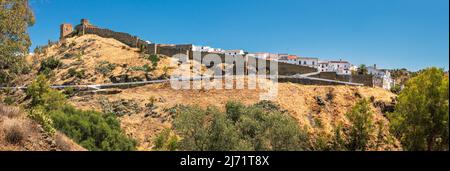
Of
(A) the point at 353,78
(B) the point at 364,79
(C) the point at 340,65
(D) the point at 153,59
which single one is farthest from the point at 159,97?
(C) the point at 340,65

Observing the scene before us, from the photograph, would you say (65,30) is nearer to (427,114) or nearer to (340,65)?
(340,65)

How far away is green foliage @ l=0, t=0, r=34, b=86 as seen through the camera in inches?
761

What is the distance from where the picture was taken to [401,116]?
51.7 ft

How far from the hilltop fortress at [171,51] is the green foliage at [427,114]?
32.0m

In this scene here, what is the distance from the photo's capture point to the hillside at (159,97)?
37031 mm

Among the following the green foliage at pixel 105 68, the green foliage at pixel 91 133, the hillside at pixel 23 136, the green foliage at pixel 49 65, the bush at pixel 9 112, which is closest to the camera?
the hillside at pixel 23 136

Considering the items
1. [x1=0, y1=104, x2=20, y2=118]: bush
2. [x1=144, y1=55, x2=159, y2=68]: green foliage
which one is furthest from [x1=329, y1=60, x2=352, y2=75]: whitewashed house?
[x1=0, y1=104, x2=20, y2=118]: bush

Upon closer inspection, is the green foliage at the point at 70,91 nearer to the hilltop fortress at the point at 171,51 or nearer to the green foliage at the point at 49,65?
the green foliage at the point at 49,65

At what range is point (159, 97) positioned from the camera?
41156 mm

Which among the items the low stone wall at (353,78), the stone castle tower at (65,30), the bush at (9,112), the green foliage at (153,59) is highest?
the stone castle tower at (65,30)

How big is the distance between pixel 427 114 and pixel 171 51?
41.1 m

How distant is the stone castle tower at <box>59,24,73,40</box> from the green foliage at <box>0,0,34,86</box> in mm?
49852

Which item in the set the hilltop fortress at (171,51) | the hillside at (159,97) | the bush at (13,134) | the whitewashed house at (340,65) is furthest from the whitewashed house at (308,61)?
the bush at (13,134)
